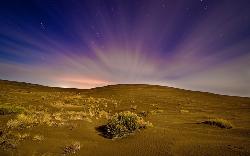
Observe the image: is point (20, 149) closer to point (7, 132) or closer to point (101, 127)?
point (7, 132)

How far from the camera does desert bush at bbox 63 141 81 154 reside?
1041 cm

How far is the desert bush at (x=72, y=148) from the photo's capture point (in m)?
10.4

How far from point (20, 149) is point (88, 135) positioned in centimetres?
332

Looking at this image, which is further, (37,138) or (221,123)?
(221,123)

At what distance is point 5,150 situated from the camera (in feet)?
33.7

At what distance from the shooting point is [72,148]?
10758 mm

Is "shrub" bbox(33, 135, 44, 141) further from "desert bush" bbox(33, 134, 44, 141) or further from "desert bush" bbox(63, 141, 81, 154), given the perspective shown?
"desert bush" bbox(63, 141, 81, 154)

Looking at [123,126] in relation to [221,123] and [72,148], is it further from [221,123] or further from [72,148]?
[221,123]

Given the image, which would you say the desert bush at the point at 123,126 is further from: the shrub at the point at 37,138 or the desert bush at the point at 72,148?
the shrub at the point at 37,138

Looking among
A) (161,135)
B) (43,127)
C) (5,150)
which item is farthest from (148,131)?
(5,150)

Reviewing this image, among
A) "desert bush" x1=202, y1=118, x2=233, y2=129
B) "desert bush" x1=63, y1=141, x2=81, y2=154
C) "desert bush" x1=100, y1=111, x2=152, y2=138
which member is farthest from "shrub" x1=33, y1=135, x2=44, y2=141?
"desert bush" x1=202, y1=118, x2=233, y2=129

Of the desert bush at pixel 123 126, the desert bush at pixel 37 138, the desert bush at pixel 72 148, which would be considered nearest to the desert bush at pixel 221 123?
the desert bush at pixel 123 126

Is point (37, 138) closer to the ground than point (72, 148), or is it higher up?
higher up

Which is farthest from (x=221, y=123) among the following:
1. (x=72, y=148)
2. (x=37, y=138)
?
(x=37, y=138)
